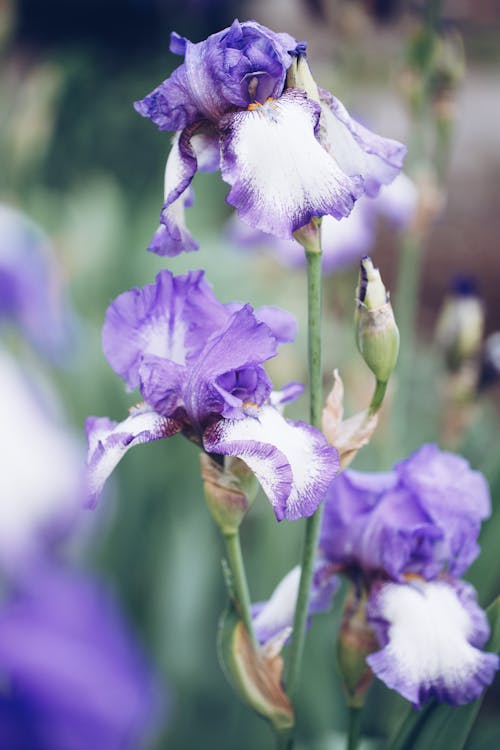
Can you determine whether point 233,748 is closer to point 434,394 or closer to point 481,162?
point 434,394

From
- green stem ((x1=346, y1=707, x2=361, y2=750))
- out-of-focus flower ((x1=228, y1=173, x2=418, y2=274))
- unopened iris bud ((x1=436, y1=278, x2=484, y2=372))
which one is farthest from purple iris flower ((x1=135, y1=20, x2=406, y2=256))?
out-of-focus flower ((x1=228, y1=173, x2=418, y2=274))

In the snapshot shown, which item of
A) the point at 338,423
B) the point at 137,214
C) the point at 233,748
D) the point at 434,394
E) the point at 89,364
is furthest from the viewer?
the point at 137,214

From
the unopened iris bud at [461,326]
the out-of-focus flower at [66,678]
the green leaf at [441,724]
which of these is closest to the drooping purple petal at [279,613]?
the green leaf at [441,724]

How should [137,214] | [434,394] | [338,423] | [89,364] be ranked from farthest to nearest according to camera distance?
[137,214] → [434,394] → [89,364] → [338,423]

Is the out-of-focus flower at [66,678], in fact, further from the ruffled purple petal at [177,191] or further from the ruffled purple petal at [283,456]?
the ruffled purple petal at [177,191]

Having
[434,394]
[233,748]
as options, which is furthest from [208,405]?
[434,394]

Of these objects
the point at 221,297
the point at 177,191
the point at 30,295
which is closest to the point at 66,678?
the point at 177,191
